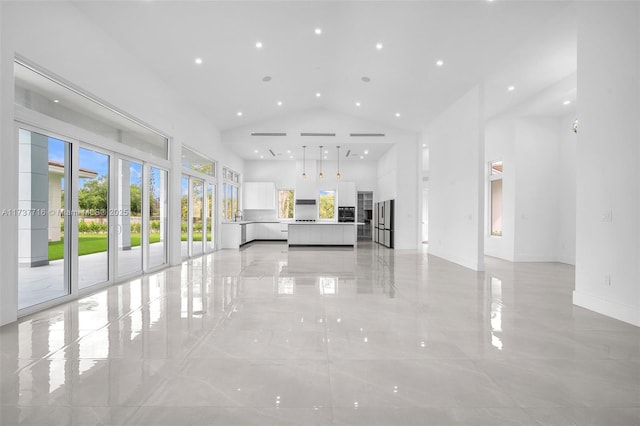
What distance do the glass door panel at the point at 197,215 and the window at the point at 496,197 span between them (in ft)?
26.2

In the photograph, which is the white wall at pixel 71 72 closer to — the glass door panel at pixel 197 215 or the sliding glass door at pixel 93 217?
the sliding glass door at pixel 93 217

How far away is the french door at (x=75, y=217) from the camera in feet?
12.4

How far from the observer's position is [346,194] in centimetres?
1318

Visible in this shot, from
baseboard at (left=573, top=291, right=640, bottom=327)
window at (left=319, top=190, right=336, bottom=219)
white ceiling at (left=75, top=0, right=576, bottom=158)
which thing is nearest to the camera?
baseboard at (left=573, top=291, right=640, bottom=327)

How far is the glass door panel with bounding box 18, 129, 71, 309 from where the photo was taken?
3.72 meters

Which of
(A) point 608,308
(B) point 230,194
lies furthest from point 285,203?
(A) point 608,308

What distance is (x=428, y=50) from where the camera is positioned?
6016mm

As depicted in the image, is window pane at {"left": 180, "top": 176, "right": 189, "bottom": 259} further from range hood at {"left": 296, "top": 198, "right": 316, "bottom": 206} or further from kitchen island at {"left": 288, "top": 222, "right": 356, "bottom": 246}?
range hood at {"left": 296, "top": 198, "right": 316, "bottom": 206}

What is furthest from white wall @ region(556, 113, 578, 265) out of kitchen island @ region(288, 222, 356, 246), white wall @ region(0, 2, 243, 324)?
white wall @ region(0, 2, 243, 324)

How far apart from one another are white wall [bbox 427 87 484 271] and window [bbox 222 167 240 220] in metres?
6.68

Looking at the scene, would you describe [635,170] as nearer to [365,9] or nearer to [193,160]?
[365,9]

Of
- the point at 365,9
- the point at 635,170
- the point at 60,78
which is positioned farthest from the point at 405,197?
the point at 60,78

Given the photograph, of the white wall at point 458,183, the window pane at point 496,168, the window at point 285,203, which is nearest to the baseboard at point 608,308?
the white wall at point 458,183

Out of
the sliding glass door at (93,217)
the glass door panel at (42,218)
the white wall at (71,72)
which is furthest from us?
the sliding glass door at (93,217)
